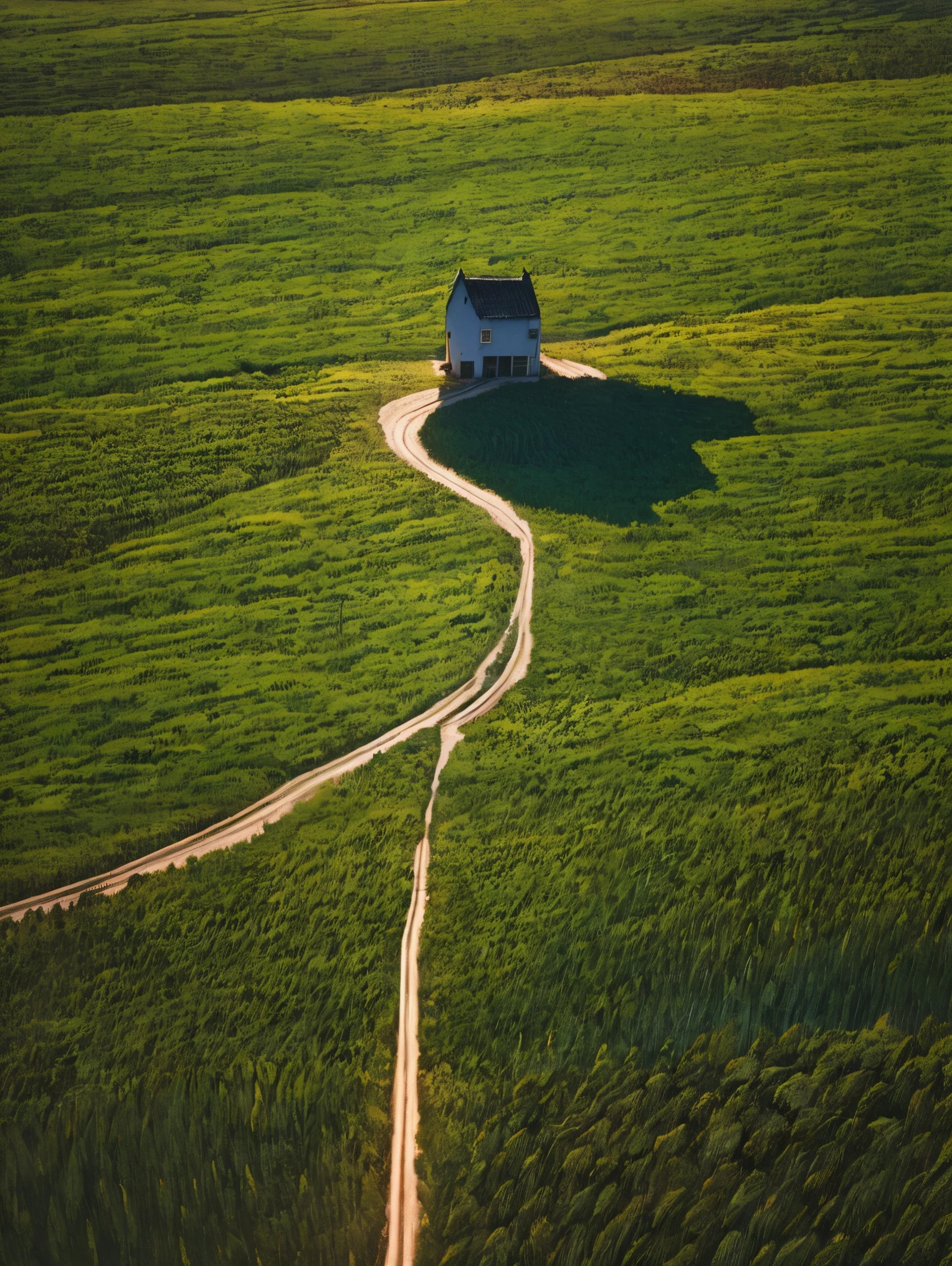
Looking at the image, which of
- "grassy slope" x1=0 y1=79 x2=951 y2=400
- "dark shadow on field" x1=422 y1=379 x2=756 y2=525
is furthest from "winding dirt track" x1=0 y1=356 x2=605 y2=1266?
"grassy slope" x1=0 y1=79 x2=951 y2=400

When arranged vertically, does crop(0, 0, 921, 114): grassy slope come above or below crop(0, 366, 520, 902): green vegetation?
above

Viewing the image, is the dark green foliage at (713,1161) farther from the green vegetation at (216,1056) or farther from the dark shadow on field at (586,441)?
the dark shadow on field at (586,441)

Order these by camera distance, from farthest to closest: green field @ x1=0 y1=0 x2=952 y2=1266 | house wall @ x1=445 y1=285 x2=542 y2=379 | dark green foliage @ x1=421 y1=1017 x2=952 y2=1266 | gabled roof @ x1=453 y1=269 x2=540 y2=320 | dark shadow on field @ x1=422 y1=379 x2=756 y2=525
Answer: house wall @ x1=445 y1=285 x2=542 y2=379 → gabled roof @ x1=453 y1=269 x2=540 y2=320 → dark shadow on field @ x1=422 y1=379 x2=756 y2=525 → green field @ x1=0 y1=0 x2=952 y2=1266 → dark green foliage @ x1=421 y1=1017 x2=952 y2=1266

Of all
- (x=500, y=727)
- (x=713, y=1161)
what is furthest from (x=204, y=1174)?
(x=500, y=727)

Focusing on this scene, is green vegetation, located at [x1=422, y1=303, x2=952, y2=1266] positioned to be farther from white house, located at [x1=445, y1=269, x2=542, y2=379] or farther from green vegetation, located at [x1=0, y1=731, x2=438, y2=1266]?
white house, located at [x1=445, y1=269, x2=542, y2=379]

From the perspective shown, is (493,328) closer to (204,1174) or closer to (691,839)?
(691,839)

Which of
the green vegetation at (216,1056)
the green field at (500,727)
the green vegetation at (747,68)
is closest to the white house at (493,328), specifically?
the green field at (500,727)
